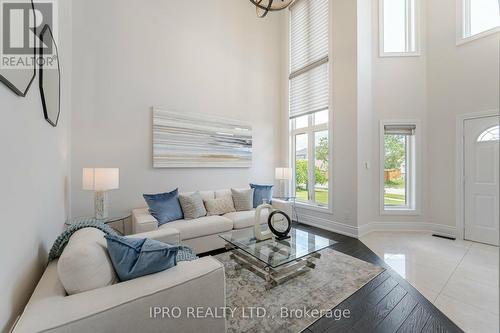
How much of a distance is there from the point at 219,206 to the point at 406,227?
3.35 meters

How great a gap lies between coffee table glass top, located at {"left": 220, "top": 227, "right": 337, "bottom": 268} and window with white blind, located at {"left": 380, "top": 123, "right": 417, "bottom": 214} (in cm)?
234

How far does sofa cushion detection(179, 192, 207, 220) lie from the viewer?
10.3ft

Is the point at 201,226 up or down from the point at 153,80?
down

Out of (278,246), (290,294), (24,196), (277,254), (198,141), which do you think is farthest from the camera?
(198,141)

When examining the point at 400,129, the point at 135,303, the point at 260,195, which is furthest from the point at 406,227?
the point at 135,303

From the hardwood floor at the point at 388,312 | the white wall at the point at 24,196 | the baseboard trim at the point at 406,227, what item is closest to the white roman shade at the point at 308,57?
the baseboard trim at the point at 406,227

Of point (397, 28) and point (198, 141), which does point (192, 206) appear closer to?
point (198, 141)

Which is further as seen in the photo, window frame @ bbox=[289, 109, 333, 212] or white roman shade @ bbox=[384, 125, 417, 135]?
window frame @ bbox=[289, 109, 333, 212]

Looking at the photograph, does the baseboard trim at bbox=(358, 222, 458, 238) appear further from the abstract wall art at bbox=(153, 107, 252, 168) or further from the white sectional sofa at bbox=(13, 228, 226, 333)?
the white sectional sofa at bbox=(13, 228, 226, 333)

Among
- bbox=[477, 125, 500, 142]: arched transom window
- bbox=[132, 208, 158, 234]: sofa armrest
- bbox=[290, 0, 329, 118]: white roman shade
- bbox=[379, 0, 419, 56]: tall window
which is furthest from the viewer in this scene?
bbox=[290, 0, 329, 118]: white roman shade

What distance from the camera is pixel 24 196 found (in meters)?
1.23

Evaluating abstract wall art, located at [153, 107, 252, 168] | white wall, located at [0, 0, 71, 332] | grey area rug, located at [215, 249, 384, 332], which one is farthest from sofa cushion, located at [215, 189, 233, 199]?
white wall, located at [0, 0, 71, 332]

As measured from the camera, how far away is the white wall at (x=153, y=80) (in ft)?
9.91

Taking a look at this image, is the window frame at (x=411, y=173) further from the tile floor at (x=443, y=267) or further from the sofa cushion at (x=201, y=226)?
the sofa cushion at (x=201, y=226)
